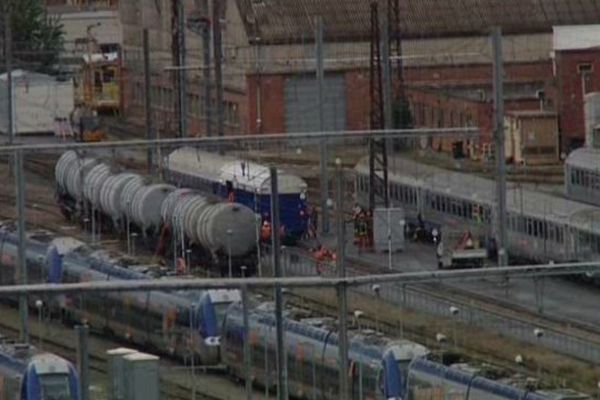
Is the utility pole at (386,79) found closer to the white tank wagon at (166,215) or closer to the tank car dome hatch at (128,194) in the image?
the white tank wagon at (166,215)

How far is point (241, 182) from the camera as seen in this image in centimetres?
1603

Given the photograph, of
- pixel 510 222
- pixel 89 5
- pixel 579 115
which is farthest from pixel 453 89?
pixel 89 5

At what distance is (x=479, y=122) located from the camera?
20.8 meters

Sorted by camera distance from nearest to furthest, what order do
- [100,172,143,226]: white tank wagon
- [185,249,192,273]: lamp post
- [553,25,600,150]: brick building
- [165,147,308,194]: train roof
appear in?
[185,249,192,273]: lamp post < [100,172,143,226]: white tank wagon < [165,147,308,194]: train roof < [553,25,600,150]: brick building

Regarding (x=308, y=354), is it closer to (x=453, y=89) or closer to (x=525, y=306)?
(x=525, y=306)

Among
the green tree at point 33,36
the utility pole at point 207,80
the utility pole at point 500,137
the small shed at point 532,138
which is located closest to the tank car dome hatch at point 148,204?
the utility pole at point 500,137

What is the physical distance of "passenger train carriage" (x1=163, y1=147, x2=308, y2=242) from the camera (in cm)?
1530

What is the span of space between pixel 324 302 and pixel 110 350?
69.8 inches

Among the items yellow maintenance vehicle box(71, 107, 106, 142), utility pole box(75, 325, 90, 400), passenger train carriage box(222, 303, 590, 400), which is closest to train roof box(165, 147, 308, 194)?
yellow maintenance vehicle box(71, 107, 106, 142)

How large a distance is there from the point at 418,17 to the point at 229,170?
8.21 metres

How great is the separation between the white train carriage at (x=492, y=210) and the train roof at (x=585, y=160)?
42 cm

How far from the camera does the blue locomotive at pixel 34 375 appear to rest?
19.6 feet

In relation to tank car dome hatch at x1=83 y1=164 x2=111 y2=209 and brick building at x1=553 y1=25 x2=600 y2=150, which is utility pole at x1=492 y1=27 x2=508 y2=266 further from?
brick building at x1=553 y1=25 x2=600 y2=150

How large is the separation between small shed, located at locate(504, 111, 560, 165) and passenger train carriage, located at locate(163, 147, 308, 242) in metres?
3.73
